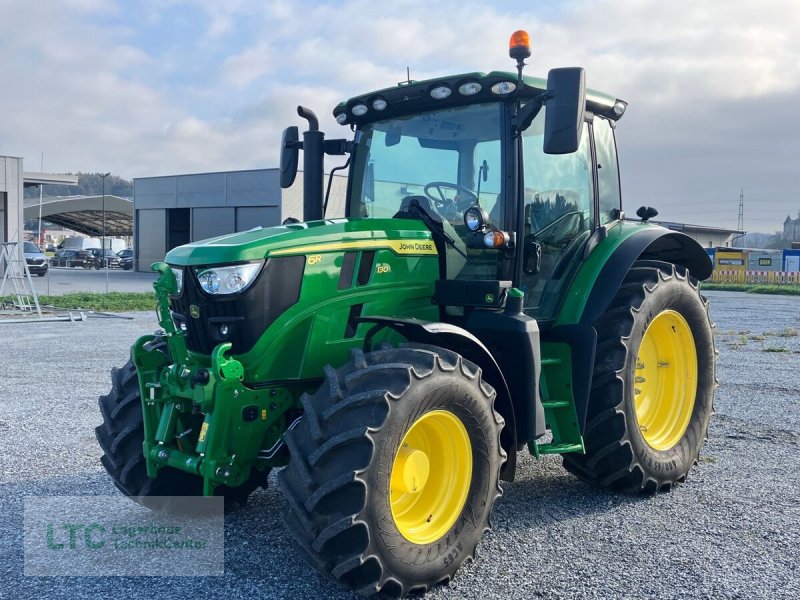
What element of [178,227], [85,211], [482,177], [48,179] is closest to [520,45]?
[482,177]

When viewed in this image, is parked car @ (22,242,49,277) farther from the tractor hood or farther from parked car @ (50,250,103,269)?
the tractor hood

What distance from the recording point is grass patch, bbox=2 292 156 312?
19.5m

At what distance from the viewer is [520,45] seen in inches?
173

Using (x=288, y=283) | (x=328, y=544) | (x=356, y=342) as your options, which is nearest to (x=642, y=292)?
(x=356, y=342)

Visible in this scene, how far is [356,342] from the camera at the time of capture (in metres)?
4.15

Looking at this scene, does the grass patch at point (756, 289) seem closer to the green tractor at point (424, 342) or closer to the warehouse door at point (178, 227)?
the warehouse door at point (178, 227)

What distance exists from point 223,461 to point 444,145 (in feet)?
7.62

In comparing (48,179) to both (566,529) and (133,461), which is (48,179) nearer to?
(133,461)

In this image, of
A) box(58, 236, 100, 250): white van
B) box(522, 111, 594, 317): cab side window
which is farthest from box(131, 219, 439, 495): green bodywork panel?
box(58, 236, 100, 250): white van

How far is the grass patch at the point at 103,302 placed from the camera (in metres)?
19.5

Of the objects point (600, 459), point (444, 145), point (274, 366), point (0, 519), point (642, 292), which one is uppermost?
point (444, 145)

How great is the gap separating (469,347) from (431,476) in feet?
2.27

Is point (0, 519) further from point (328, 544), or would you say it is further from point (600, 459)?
point (600, 459)

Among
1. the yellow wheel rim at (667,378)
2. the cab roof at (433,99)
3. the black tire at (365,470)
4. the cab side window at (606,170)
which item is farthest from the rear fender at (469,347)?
the cab side window at (606,170)
